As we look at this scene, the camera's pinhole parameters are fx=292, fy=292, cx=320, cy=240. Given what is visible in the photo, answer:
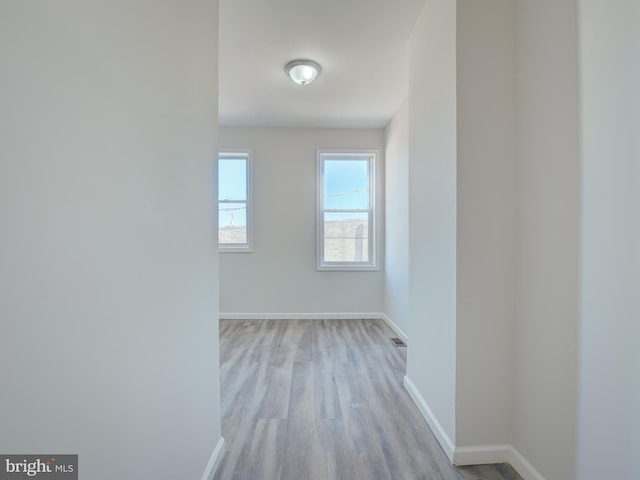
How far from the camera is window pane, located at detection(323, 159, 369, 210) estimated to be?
4164mm

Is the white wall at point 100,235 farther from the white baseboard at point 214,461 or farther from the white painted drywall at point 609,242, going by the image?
the white painted drywall at point 609,242

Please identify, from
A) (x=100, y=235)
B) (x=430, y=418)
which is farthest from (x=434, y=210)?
(x=100, y=235)

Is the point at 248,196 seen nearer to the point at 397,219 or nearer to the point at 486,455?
the point at 397,219

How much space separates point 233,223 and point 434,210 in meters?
3.10

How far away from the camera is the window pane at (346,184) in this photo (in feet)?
13.7

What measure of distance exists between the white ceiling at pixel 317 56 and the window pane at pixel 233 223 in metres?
1.20

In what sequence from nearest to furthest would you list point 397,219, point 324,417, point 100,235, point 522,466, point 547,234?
point 100,235
point 547,234
point 522,466
point 324,417
point 397,219

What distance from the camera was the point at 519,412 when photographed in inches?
56.0

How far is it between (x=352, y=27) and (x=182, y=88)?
1540 millimetres

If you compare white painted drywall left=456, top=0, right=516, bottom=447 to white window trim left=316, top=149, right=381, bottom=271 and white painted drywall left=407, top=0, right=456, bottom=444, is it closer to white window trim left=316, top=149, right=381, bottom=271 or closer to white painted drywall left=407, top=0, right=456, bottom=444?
white painted drywall left=407, top=0, right=456, bottom=444

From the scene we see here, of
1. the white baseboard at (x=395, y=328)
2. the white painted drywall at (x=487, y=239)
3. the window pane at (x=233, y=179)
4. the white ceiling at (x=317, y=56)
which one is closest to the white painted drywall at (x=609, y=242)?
the white painted drywall at (x=487, y=239)

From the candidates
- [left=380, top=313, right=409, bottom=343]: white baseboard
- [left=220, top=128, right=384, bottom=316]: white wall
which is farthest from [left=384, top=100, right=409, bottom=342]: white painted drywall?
[left=220, top=128, right=384, bottom=316]: white wall

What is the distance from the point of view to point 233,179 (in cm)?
415

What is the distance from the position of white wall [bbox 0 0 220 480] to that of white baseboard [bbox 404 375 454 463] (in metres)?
1.23
